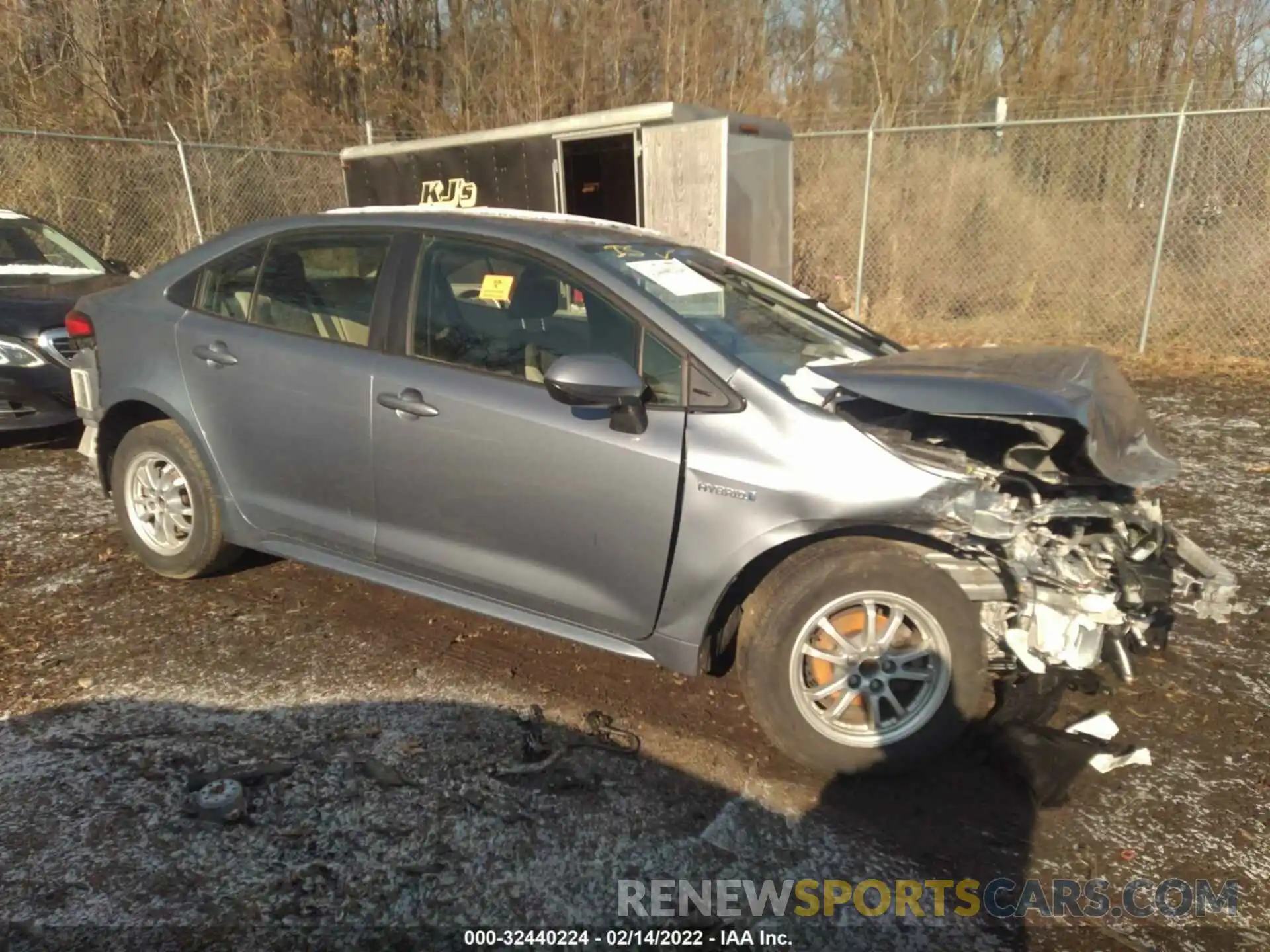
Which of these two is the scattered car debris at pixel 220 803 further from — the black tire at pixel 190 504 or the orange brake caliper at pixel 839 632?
the orange brake caliper at pixel 839 632

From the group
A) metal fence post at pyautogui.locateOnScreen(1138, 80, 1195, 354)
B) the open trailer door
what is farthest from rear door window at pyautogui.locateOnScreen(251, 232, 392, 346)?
metal fence post at pyautogui.locateOnScreen(1138, 80, 1195, 354)

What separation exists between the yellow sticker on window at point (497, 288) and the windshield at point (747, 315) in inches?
12.9

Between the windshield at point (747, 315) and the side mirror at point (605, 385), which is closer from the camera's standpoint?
the side mirror at point (605, 385)

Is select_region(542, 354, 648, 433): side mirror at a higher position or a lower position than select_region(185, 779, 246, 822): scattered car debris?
higher

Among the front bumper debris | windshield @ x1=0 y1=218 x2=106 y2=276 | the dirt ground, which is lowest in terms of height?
the dirt ground

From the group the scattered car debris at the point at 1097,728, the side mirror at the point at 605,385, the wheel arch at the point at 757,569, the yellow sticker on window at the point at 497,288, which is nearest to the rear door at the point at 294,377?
the yellow sticker on window at the point at 497,288

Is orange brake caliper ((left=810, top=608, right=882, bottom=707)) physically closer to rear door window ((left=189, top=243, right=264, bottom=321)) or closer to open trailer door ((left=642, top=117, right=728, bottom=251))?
rear door window ((left=189, top=243, right=264, bottom=321))

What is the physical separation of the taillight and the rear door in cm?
71

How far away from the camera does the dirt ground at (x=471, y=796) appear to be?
7.20ft

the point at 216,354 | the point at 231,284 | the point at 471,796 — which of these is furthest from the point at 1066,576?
the point at 231,284

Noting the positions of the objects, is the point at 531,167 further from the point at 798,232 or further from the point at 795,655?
the point at 795,655

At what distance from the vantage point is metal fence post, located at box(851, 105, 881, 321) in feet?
33.7

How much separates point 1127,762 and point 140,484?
4213 mm

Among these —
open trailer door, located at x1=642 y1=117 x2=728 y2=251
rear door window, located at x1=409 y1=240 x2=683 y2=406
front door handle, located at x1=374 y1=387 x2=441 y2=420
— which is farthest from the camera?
open trailer door, located at x1=642 y1=117 x2=728 y2=251
